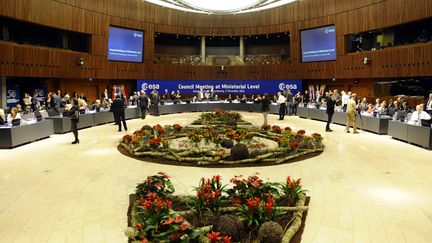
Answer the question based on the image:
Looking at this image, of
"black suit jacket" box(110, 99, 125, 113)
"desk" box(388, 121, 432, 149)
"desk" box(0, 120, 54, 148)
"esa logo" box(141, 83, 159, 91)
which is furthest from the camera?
"esa logo" box(141, 83, 159, 91)

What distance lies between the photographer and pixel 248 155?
31.2 feet

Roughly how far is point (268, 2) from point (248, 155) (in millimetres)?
18340

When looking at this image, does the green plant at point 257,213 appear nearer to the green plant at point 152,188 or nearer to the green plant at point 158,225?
the green plant at point 158,225

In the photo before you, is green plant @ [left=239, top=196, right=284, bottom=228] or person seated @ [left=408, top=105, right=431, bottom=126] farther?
person seated @ [left=408, top=105, right=431, bottom=126]

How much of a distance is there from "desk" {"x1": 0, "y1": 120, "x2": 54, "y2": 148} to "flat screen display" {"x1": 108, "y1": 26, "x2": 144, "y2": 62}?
466 inches

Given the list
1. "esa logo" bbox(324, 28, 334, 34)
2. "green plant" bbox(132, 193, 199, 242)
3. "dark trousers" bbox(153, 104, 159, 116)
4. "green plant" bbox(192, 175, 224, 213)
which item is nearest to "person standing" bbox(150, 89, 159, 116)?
"dark trousers" bbox(153, 104, 159, 116)

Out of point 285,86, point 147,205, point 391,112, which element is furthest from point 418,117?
point 285,86

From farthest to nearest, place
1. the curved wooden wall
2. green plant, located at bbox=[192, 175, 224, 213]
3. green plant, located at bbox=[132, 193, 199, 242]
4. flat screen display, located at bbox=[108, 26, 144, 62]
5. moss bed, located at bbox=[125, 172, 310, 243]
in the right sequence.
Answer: flat screen display, located at bbox=[108, 26, 144, 62] → the curved wooden wall → green plant, located at bbox=[192, 175, 224, 213] → moss bed, located at bbox=[125, 172, 310, 243] → green plant, located at bbox=[132, 193, 199, 242]

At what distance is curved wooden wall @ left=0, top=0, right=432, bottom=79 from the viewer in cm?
1841

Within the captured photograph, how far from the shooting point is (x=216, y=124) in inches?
656

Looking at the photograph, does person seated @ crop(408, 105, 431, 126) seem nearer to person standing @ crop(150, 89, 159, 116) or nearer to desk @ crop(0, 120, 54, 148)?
desk @ crop(0, 120, 54, 148)

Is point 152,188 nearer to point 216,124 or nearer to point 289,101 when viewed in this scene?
point 216,124

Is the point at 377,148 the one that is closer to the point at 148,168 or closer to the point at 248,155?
the point at 248,155

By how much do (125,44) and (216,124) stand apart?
11941 millimetres
